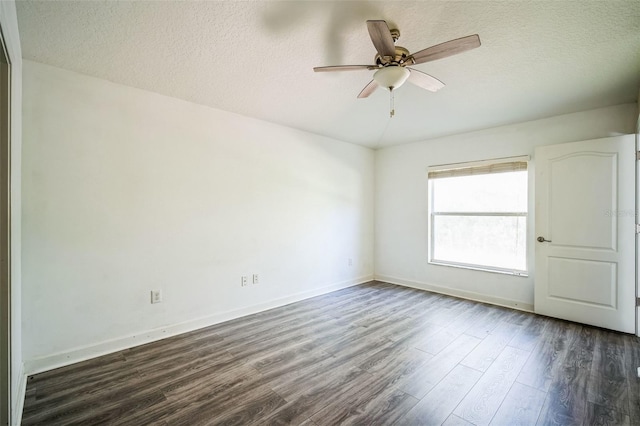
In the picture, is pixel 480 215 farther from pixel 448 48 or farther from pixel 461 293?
pixel 448 48

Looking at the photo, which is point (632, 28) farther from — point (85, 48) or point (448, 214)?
point (85, 48)

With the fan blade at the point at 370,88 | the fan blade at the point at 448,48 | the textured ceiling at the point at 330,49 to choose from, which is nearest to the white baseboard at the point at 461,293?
the textured ceiling at the point at 330,49

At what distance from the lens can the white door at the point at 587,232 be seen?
302cm

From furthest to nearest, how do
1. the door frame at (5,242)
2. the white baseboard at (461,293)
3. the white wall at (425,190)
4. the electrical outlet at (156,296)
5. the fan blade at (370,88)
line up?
the white baseboard at (461,293) < the white wall at (425,190) < the electrical outlet at (156,296) < the fan blade at (370,88) < the door frame at (5,242)

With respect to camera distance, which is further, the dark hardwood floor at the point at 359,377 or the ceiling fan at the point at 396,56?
the dark hardwood floor at the point at 359,377

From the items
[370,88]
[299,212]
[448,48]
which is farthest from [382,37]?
[299,212]

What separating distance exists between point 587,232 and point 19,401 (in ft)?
17.3

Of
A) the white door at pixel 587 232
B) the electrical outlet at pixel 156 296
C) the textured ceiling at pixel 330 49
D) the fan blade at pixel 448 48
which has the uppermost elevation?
the textured ceiling at pixel 330 49

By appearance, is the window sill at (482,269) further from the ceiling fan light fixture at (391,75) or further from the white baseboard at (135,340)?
the ceiling fan light fixture at (391,75)

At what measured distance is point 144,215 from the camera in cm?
283

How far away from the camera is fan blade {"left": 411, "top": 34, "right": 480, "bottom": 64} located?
5.38 ft

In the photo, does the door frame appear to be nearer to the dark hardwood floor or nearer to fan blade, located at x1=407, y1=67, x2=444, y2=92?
the dark hardwood floor

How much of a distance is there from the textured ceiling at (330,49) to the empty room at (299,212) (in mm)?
19

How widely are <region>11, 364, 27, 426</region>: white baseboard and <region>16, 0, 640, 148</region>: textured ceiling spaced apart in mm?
2386
